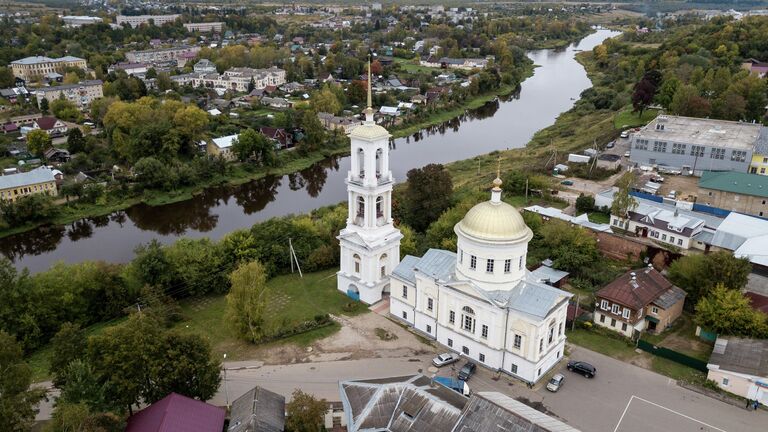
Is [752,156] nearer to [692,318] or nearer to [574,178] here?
[574,178]

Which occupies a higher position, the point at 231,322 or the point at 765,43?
the point at 765,43

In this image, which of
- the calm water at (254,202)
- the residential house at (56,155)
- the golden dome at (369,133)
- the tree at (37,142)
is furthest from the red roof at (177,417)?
the tree at (37,142)

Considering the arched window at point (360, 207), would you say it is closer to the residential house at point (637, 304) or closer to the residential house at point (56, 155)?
the residential house at point (637, 304)

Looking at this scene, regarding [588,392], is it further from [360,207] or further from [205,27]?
[205,27]

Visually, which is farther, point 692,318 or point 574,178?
point 574,178

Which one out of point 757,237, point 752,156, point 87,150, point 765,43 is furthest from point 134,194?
point 765,43

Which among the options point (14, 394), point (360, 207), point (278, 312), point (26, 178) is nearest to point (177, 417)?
point (14, 394)

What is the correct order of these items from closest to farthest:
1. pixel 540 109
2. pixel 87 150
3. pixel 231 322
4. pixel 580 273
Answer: pixel 231 322, pixel 580 273, pixel 87 150, pixel 540 109

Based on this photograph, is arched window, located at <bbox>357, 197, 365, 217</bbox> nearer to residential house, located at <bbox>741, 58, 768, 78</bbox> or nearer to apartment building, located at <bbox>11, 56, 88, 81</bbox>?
residential house, located at <bbox>741, 58, 768, 78</bbox>
